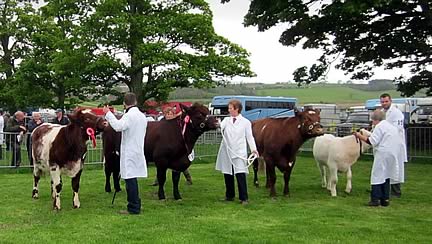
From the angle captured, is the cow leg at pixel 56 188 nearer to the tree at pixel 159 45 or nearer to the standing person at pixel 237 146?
the standing person at pixel 237 146

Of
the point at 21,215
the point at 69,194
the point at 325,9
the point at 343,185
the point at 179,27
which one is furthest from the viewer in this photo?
the point at 179,27

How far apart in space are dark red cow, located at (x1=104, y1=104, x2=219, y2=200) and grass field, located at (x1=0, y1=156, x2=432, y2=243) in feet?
2.12

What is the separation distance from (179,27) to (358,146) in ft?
65.9

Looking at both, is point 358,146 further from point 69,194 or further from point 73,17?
point 73,17

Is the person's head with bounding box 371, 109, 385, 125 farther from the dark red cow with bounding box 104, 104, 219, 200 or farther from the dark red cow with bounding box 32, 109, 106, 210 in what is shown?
the dark red cow with bounding box 32, 109, 106, 210

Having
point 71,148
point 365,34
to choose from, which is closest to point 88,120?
point 71,148

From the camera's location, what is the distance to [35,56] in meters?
37.3

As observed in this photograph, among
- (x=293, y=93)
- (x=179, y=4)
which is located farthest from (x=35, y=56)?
(x=293, y=93)

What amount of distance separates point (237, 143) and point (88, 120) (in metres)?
2.83

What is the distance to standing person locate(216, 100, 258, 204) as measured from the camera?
10.4 metres

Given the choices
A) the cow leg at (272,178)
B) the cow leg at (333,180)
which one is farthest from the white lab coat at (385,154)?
the cow leg at (272,178)

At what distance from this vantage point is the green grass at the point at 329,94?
258 feet

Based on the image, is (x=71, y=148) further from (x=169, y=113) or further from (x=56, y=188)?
(x=169, y=113)

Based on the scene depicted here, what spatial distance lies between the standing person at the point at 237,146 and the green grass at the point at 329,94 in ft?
213
